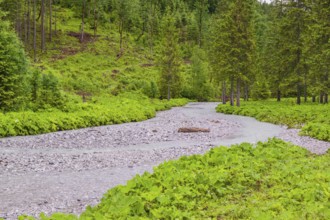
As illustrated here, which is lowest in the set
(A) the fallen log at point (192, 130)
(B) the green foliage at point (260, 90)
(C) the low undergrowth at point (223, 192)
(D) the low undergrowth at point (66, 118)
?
(A) the fallen log at point (192, 130)

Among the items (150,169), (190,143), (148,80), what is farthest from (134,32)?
(150,169)

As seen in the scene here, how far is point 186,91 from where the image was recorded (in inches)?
2419

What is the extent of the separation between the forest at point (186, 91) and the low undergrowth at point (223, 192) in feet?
0.09

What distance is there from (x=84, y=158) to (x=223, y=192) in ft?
24.5

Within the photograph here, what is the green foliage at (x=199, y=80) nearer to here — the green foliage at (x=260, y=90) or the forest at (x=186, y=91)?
the forest at (x=186, y=91)

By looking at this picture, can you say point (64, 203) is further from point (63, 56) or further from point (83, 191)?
point (63, 56)

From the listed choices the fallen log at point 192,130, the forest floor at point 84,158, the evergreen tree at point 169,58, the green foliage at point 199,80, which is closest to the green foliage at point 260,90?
the green foliage at point 199,80

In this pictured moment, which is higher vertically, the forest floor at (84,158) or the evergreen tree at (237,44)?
the evergreen tree at (237,44)

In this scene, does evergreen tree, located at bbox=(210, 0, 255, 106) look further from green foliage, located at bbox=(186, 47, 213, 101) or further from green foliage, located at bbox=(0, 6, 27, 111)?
green foliage, located at bbox=(0, 6, 27, 111)

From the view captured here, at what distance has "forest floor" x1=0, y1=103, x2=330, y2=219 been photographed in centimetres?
855

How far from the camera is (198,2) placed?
323 feet

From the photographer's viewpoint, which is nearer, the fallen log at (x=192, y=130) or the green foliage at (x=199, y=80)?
the fallen log at (x=192, y=130)

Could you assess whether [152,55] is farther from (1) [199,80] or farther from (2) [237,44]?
(2) [237,44]

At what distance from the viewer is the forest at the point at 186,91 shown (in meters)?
6.91
